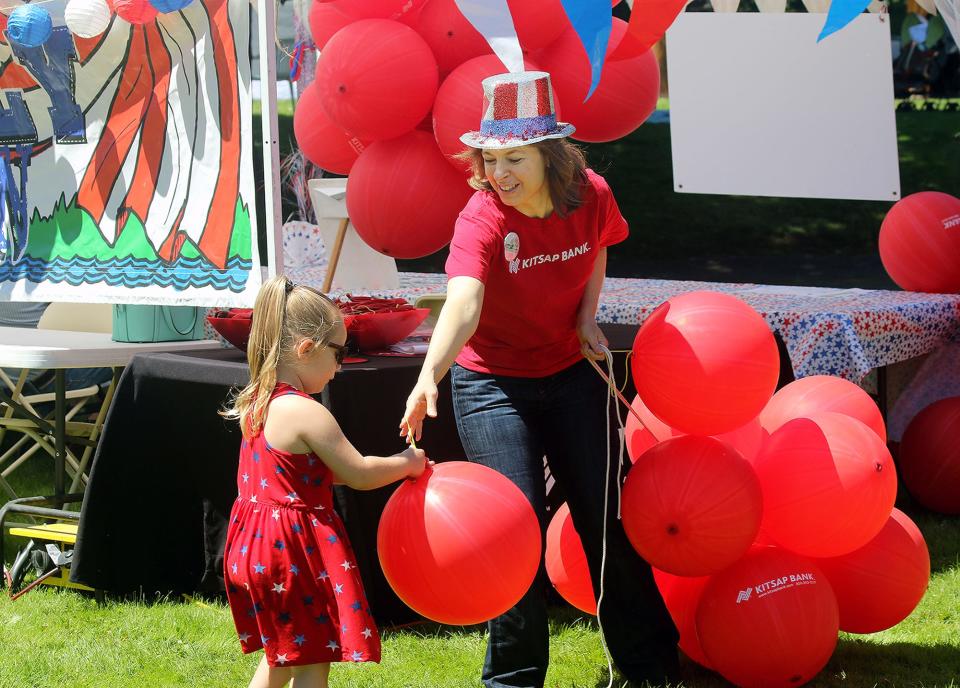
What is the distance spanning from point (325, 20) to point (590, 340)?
1.51 meters

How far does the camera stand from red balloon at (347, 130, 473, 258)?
3.39 metres

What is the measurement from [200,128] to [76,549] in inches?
52.0

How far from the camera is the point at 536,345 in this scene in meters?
2.71

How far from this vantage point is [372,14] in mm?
3471

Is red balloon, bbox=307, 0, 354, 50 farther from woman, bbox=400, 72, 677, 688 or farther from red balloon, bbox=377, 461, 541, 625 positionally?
red balloon, bbox=377, 461, 541, 625

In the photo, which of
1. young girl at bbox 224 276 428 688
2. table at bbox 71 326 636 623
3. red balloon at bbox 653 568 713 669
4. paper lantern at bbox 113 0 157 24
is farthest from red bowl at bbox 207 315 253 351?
red balloon at bbox 653 568 713 669

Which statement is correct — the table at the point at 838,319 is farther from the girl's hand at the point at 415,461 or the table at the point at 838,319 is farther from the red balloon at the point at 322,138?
the girl's hand at the point at 415,461

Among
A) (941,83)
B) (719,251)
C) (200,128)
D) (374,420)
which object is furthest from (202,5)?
(941,83)

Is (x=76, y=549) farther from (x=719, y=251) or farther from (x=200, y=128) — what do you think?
(x=719, y=251)

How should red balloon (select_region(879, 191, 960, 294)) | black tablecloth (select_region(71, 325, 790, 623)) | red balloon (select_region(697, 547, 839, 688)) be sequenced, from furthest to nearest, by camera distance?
1. red balloon (select_region(879, 191, 960, 294))
2. black tablecloth (select_region(71, 325, 790, 623))
3. red balloon (select_region(697, 547, 839, 688))

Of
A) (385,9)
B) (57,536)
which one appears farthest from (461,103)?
(57,536)

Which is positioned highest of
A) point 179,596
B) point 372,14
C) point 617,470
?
point 372,14

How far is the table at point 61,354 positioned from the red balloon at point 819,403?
1783 mm

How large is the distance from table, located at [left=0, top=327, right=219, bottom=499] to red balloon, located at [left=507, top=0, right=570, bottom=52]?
140 centimetres
